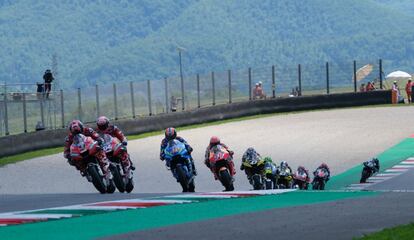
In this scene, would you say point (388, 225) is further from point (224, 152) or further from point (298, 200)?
point (224, 152)

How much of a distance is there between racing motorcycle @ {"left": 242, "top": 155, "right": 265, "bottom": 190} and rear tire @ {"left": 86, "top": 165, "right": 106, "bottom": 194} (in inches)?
98.5

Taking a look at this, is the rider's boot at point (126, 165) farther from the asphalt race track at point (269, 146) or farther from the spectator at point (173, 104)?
the spectator at point (173, 104)

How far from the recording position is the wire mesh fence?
117ft

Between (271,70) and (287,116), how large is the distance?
239 inches

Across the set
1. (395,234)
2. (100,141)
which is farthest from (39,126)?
(395,234)

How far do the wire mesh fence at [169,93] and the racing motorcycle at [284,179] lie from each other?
41.7 feet

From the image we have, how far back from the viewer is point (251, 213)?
14188 millimetres

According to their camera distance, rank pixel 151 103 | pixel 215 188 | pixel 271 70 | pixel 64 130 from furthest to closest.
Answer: pixel 271 70 → pixel 151 103 → pixel 64 130 → pixel 215 188

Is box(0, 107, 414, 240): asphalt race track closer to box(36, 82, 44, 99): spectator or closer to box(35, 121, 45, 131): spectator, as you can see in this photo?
box(35, 121, 45, 131): spectator

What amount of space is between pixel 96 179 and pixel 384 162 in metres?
9.44

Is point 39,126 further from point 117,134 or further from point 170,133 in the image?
point 170,133

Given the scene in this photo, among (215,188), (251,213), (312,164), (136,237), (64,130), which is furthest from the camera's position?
(64,130)

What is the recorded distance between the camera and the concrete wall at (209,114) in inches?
1318

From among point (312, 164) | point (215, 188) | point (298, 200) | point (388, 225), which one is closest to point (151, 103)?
point (312, 164)
